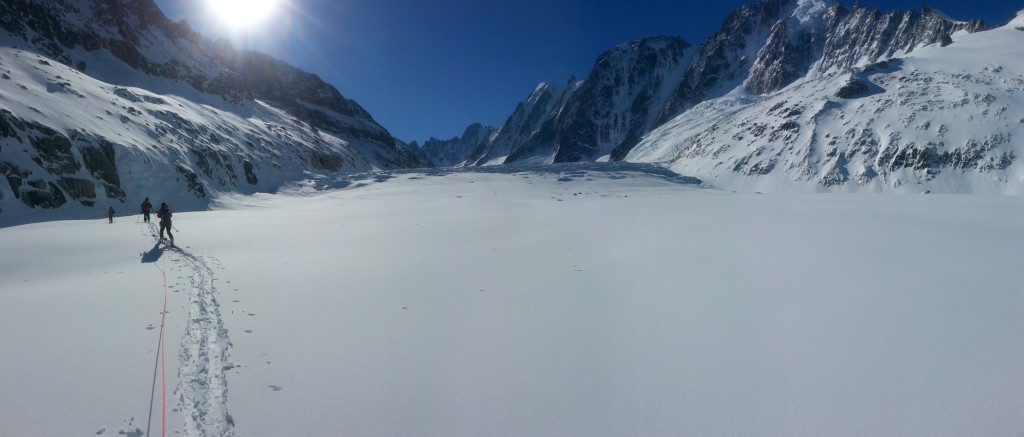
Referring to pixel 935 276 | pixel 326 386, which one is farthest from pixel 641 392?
pixel 935 276

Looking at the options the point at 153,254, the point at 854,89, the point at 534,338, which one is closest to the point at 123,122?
the point at 153,254

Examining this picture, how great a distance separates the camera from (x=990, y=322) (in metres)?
5.71

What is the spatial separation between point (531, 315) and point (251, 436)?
387 cm

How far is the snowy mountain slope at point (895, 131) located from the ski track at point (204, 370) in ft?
161

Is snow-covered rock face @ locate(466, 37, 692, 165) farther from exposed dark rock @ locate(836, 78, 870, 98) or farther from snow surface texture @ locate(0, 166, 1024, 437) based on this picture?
snow surface texture @ locate(0, 166, 1024, 437)

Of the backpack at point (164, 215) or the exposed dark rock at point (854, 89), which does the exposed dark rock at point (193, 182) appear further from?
the exposed dark rock at point (854, 89)

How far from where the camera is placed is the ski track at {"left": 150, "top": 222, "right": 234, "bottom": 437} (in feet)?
13.3

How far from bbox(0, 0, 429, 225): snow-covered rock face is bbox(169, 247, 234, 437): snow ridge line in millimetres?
22176

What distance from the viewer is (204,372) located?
495 centimetres

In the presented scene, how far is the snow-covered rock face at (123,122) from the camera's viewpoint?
78.6ft

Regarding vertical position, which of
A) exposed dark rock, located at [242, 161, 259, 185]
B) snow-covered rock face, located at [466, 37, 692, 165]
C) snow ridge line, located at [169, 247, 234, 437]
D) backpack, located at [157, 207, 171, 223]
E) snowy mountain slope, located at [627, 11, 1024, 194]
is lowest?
snow ridge line, located at [169, 247, 234, 437]

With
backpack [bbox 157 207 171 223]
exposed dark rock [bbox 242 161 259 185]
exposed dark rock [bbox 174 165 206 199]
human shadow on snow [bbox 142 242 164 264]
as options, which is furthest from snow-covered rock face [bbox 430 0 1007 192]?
→ exposed dark rock [bbox 174 165 206 199]

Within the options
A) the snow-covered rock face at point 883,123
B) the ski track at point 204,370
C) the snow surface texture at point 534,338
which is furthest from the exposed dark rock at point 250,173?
the snow-covered rock face at point 883,123

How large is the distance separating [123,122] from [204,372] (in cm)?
3974
